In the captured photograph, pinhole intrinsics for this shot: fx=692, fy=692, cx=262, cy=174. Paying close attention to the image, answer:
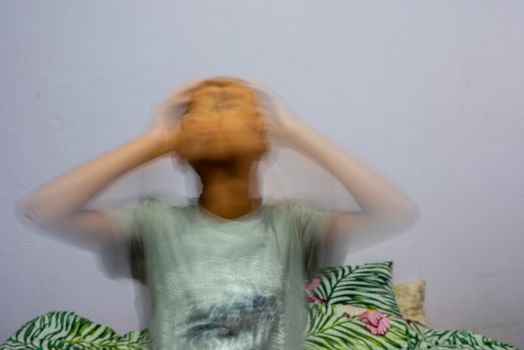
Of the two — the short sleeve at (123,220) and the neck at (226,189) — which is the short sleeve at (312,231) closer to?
the neck at (226,189)

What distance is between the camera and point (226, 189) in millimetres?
819

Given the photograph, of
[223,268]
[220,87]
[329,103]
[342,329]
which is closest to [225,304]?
[223,268]

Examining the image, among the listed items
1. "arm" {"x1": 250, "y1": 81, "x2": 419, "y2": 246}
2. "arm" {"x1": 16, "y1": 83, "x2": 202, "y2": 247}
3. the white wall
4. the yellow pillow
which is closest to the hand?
"arm" {"x1": 250, "y1": 81, "x2": 419, "y2": 246}

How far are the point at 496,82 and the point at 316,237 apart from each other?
51.5 inches

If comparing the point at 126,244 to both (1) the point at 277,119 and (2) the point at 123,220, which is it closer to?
(2) the point at 123,220

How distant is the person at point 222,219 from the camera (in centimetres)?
75

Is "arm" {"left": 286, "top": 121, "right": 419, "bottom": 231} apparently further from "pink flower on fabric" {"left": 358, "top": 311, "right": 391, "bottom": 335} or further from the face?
"pink flower on fabric" {"left": 358, "top": 311, "right": 391, "bottom": 335}

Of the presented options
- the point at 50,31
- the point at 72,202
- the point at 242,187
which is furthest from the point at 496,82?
the point at 72,202

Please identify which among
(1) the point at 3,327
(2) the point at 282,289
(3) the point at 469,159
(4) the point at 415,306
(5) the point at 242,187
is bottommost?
(1) the point at 3,327

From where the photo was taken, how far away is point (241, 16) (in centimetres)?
173

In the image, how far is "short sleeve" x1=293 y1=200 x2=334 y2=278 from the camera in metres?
0.81

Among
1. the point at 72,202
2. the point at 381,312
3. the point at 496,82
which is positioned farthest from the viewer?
the point at 496,82

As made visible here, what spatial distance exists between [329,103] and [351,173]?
1021mm

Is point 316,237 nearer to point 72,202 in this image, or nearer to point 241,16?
point 72,202
